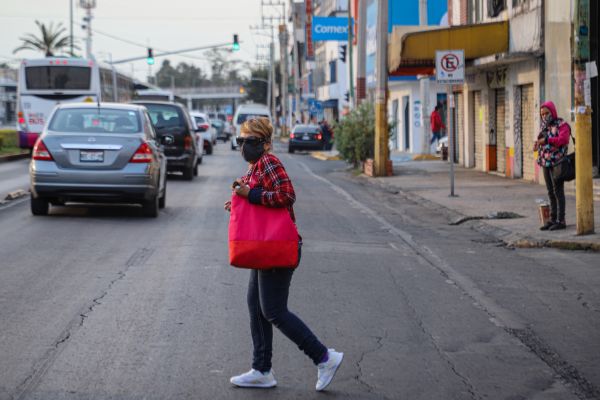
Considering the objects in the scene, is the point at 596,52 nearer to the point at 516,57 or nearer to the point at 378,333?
the point at 516,57

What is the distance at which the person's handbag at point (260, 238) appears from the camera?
19.7 feet

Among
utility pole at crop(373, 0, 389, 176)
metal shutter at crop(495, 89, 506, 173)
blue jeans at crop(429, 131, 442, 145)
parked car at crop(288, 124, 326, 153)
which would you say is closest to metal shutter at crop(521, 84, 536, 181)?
metal shutter at crop(495, 89, 506, 173)

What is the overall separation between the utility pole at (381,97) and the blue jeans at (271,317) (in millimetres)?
22065

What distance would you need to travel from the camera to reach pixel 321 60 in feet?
309

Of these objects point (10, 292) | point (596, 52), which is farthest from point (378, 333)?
point (596, 52)

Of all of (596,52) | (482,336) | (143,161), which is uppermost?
Answer: (596,52)

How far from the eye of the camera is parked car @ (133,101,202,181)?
83.6 ft

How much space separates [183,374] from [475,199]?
14.4 m

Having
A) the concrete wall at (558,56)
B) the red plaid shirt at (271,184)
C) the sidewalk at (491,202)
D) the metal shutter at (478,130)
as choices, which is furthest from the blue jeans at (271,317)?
the metal shutter at (478,130)

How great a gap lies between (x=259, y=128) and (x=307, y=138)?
150 ft

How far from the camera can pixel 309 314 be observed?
852 cm

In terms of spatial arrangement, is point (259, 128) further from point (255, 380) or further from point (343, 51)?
point (343, 51)

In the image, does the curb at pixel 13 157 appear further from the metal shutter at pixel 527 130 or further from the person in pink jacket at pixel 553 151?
the person in pink jacket at pixel 553 151

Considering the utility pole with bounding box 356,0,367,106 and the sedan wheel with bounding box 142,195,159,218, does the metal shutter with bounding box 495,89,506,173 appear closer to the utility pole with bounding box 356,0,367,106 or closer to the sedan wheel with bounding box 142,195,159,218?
the utility pole with bounding box 356,0,367,106
